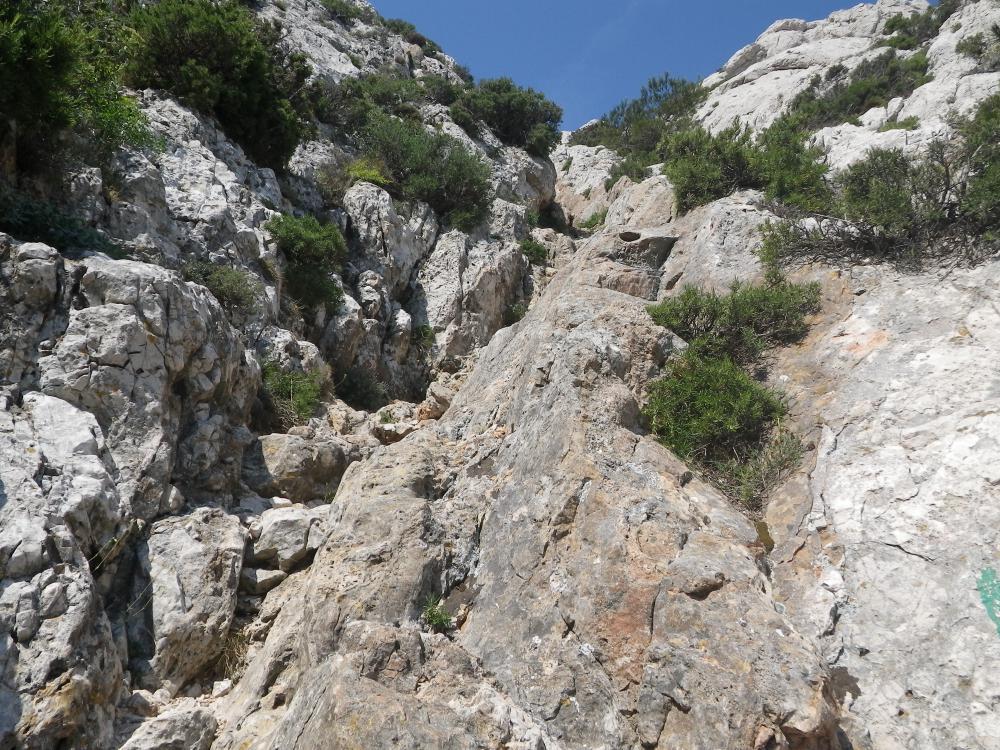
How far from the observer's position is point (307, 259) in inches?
470

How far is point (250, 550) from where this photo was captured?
655 cm

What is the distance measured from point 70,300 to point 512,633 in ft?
19.9

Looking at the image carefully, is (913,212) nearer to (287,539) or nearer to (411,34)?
(287,539)

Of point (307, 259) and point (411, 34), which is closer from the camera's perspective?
point (307, 259)

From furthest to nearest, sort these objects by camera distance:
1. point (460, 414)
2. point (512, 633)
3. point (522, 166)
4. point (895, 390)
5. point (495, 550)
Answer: point (522, 166), point (460, 414), point (895, 390), point (495, 550), point (512, 633)

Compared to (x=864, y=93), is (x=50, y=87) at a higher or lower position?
lower

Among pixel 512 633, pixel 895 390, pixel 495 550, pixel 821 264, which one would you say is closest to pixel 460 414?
pixel 495 550

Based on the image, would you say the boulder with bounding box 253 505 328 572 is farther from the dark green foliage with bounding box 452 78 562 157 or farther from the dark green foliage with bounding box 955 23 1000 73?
the dark green foliage with bounding box 955 23 1000 73

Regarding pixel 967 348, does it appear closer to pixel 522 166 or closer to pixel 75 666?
pixel 75 666

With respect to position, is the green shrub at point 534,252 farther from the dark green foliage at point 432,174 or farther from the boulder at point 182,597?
the boulder at point 182,597

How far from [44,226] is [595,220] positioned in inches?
706

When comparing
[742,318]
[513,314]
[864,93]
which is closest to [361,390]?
[513,314]

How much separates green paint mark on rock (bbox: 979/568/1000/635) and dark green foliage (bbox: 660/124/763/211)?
950cm

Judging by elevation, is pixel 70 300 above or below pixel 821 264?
below
